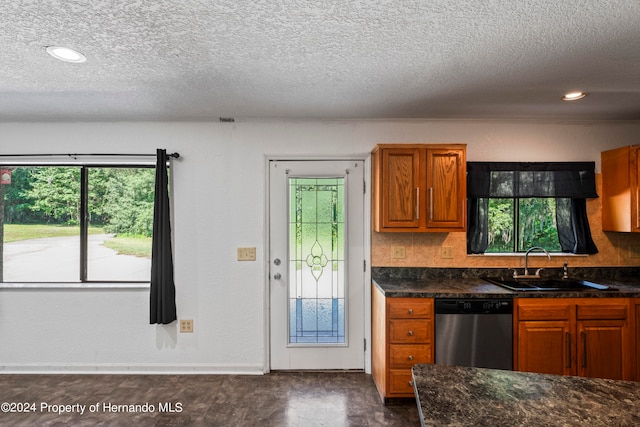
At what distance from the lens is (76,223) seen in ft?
11.1

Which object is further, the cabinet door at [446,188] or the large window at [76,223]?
the large window at [76,223]

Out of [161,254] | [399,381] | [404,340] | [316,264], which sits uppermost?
[161,254]

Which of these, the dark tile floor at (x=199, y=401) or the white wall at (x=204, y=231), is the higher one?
the white wall at (x=204, y=231)

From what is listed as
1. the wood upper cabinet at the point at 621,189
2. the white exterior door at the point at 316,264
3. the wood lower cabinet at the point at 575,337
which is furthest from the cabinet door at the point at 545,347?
the white exterior door at the point at 316,264

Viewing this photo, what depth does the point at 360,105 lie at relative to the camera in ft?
9.31

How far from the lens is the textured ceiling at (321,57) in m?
1.54

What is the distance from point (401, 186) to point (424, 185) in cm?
18

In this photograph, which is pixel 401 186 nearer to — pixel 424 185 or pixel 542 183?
pixel 424 185

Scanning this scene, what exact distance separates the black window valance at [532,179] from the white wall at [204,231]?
3.9 inches

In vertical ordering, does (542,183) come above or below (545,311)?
above

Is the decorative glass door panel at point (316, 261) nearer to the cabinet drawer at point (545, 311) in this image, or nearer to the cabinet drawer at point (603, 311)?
the cabinet drawer at point (545, 311)

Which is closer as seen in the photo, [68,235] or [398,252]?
[398,252]

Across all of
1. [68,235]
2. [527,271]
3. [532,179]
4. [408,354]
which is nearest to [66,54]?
[68,235]

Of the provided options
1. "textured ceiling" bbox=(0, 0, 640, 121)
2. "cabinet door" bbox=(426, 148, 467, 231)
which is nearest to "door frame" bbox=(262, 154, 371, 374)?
"textured ceiling" bbox=(0, 0, 640, 121)
